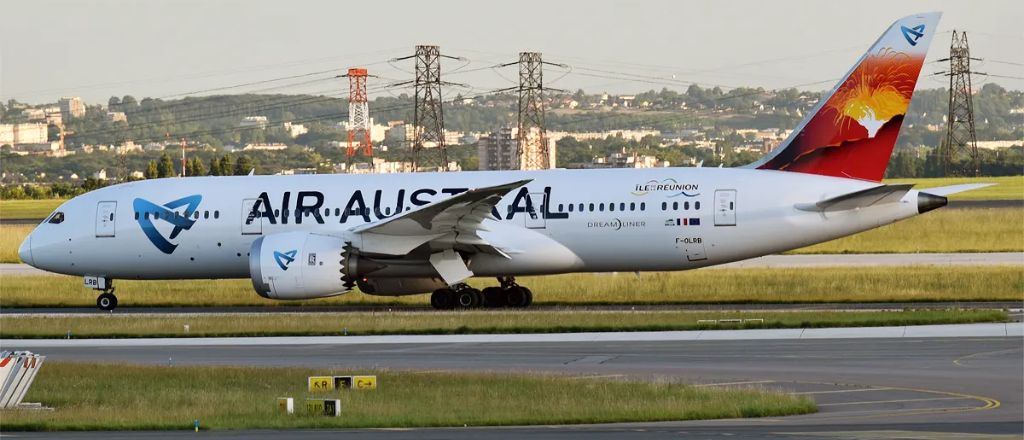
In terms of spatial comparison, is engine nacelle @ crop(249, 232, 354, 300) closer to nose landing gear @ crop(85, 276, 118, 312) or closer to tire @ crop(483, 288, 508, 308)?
tire @ crop(483, 288, 508, 308)

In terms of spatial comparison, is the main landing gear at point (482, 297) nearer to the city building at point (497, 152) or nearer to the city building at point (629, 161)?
the city building at point (629, 161)

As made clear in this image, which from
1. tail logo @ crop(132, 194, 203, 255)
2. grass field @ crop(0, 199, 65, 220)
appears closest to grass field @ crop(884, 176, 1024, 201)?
grass field @ crop(0, 199, 65, 220)

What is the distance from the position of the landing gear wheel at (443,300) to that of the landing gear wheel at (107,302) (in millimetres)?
8515

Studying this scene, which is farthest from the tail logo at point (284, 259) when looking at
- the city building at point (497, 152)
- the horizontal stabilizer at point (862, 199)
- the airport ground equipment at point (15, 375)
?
the city building at point (497, 152)

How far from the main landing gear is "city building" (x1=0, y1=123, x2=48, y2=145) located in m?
153

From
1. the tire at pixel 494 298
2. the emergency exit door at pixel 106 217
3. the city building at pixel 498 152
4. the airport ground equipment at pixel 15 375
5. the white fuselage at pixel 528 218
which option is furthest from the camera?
the city building at pixel 498 152

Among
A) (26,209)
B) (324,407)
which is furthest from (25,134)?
(324,407)

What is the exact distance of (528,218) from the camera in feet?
120

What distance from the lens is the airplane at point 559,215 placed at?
35.1 m

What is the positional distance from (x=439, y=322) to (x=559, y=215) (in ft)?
16.9

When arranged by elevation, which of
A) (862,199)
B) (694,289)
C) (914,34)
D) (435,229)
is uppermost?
(914,34)

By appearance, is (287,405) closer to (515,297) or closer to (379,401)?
(379,401)

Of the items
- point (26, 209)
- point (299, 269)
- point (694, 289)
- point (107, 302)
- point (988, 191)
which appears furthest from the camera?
point (988, 191)

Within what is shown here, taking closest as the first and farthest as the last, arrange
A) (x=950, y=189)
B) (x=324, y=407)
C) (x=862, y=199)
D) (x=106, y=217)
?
1. (x=324, y=407)
2. (x=862, y=199)
3. (x=950, y=189)
4. (x=106, y=217)
